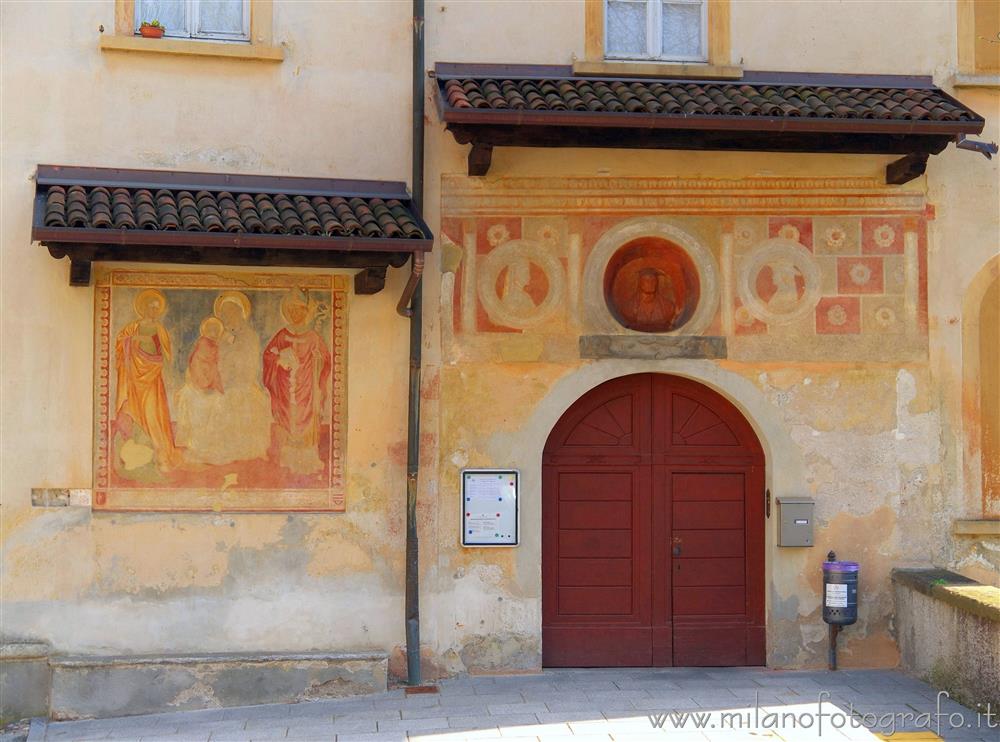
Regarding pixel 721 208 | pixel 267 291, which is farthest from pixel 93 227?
pixel 721 208

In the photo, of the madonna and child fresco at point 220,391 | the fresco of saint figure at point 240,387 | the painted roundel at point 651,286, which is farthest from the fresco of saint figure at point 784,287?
the fresco of saint figure at point 240,387

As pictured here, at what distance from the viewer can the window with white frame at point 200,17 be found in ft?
31.2

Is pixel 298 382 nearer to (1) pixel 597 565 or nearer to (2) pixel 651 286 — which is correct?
(1) pixel 597 565

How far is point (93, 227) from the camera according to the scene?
825cm

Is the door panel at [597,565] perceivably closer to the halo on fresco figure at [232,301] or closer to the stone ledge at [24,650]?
the halo on fresco figure at [232,301]

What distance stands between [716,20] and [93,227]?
5.14 metres

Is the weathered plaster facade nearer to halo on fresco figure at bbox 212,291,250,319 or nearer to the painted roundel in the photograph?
the painted roundel

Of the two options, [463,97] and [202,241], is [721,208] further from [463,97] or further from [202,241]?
[202,241]

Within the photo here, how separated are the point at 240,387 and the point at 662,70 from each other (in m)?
4.16

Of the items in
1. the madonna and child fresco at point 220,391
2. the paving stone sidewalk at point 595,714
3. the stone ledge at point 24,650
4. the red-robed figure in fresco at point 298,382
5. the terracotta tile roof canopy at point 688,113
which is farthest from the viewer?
the red-robed figure in fresco at point 298,382

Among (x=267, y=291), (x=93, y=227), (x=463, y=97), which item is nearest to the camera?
(x=93, y=227)

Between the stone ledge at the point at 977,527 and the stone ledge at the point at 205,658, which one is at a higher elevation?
the stone ledge at the point at 977,527

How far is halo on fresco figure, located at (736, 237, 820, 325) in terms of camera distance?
9.76 metres

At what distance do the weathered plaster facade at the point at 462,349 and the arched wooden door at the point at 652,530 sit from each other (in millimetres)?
270
